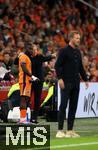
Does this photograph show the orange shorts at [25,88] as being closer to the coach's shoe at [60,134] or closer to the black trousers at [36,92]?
the black trousers at [36,92]

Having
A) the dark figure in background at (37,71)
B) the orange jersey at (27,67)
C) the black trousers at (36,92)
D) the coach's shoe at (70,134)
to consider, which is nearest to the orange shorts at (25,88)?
the orange jersey at (27,67)

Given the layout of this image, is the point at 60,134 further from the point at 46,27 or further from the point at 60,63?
the point at 46,27

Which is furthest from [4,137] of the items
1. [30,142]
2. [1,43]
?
[1,43]

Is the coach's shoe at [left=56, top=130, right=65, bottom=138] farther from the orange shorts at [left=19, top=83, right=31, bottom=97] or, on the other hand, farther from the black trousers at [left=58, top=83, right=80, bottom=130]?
the orange shorts at [left=19, top=83, right=31, bottom=97]

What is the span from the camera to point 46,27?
2519cm

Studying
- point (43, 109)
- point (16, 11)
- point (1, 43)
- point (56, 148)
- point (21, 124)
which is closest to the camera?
point (56, 148)

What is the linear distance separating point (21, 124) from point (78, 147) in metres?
3.06

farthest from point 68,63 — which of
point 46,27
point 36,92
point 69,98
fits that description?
point 46,27

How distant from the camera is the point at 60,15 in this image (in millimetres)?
26984

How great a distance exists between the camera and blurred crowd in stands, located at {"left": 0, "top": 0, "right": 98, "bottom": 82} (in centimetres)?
2098

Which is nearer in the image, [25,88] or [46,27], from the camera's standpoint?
[25,88]

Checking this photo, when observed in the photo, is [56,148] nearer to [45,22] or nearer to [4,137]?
[4,137]

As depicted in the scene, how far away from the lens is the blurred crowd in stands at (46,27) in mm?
20980

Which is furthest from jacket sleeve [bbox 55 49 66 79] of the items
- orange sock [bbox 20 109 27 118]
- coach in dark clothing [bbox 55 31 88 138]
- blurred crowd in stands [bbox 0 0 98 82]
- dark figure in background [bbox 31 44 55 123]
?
blurred crowd in stands [bbox 0 0 98 82]
